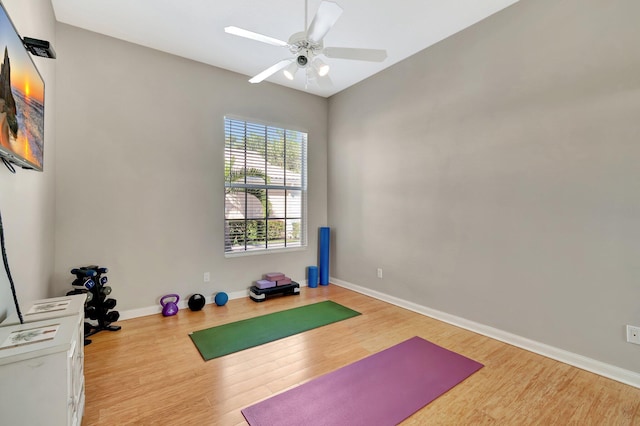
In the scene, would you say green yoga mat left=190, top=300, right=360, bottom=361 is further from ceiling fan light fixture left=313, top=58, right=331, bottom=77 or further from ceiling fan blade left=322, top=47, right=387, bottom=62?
ceiling fan blade left=322, top=47, right=387, bottom=62

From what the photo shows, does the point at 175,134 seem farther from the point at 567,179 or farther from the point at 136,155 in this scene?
the point at 567,179

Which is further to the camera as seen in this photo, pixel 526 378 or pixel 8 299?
pixel 526 378

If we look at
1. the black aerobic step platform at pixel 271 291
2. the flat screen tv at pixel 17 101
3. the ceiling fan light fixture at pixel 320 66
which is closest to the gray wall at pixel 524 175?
the black aerobic step platform at pixel 271 291

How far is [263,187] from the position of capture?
4160 millimetres

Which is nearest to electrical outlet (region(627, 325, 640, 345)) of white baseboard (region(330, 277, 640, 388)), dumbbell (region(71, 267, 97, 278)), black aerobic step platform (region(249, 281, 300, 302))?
white baseboard (region(330, 277, 640, 388))

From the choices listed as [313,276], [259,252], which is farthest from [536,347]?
[259,252]

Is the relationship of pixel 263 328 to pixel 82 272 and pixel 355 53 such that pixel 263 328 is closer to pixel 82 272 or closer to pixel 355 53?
pixel 82 272

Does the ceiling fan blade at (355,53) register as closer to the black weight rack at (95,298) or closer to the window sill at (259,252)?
the window sill at (259,252)

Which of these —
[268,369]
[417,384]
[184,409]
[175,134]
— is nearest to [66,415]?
[184,409]

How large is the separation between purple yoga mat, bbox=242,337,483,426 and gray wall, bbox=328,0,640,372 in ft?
2.91

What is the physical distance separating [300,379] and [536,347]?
81.2 inches

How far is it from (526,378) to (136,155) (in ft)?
13.8

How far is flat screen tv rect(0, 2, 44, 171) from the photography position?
1.27 meters

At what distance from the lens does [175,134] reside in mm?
3426
